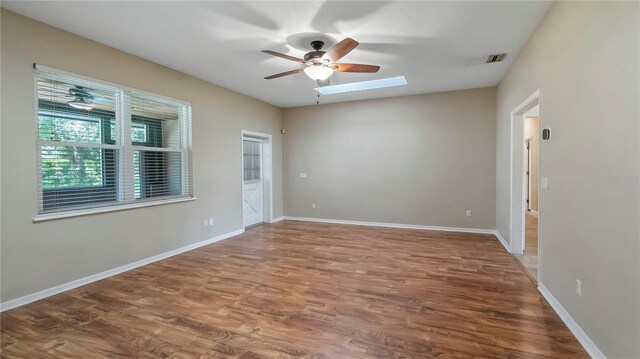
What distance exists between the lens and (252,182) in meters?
6.41

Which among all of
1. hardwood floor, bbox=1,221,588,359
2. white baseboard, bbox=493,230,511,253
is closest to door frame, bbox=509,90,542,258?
white baseboard, bbox=493,230,511,253

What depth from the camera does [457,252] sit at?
429 centimetres

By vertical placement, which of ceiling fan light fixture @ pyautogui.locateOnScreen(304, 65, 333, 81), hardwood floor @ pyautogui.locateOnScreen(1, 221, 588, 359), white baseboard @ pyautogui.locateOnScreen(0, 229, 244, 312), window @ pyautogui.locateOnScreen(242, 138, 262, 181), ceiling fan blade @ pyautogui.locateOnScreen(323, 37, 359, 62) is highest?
ceiling fan blade @ pyautogui.locateOnScreen(323, 37, 359, 62)

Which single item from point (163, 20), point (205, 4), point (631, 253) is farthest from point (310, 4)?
point (631, 253)

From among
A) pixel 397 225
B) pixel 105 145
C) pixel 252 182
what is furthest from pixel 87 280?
pixel 397 225

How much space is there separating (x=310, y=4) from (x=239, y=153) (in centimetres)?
364

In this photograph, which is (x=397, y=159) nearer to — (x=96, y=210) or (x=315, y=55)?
(x=315, y=55)

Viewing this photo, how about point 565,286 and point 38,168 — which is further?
point 38,168

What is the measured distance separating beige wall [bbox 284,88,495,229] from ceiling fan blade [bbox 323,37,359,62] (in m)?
3.27

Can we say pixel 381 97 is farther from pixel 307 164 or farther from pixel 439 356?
pixel 439 356

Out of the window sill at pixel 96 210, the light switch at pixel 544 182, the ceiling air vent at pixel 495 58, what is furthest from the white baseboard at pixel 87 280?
the ceiling air vent at pixel 495 58

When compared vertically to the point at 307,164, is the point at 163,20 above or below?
above

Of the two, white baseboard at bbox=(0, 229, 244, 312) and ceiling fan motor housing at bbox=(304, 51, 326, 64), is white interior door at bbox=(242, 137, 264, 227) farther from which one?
ceiling fan motor housing at bbox=(304, 51, 326, 64)

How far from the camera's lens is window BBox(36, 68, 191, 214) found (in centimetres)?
299
